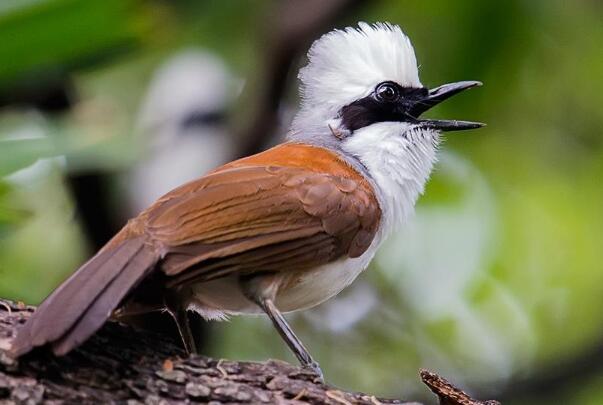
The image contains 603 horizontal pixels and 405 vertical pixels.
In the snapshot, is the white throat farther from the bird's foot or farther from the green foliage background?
the green foliage background

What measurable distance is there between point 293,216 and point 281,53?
1837 mm

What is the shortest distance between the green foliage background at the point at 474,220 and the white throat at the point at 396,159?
5.58 feet

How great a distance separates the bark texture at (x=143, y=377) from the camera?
10.8ft

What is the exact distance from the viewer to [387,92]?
16.6 feet

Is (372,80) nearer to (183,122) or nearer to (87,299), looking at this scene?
(183,122)

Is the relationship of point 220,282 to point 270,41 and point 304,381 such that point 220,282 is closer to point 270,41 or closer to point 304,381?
point 304,381

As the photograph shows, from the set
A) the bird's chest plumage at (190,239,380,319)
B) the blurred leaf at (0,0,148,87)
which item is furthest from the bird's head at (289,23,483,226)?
the blurred leaf at (0,0,148,87)

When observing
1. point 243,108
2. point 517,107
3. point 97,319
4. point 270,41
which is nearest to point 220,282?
point 97,319

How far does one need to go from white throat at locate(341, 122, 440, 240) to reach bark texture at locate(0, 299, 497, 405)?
1.24m

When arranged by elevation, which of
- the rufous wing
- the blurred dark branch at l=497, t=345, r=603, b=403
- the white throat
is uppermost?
the white throat

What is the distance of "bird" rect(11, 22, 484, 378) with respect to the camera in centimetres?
357

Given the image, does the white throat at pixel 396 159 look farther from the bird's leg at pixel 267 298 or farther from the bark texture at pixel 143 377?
the bark texture at pixel 143 377

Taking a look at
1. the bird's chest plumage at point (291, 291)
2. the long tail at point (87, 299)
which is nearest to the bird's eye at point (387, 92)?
the bird's chest plumage at point (291, 291)

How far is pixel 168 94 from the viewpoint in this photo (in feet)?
22.9
